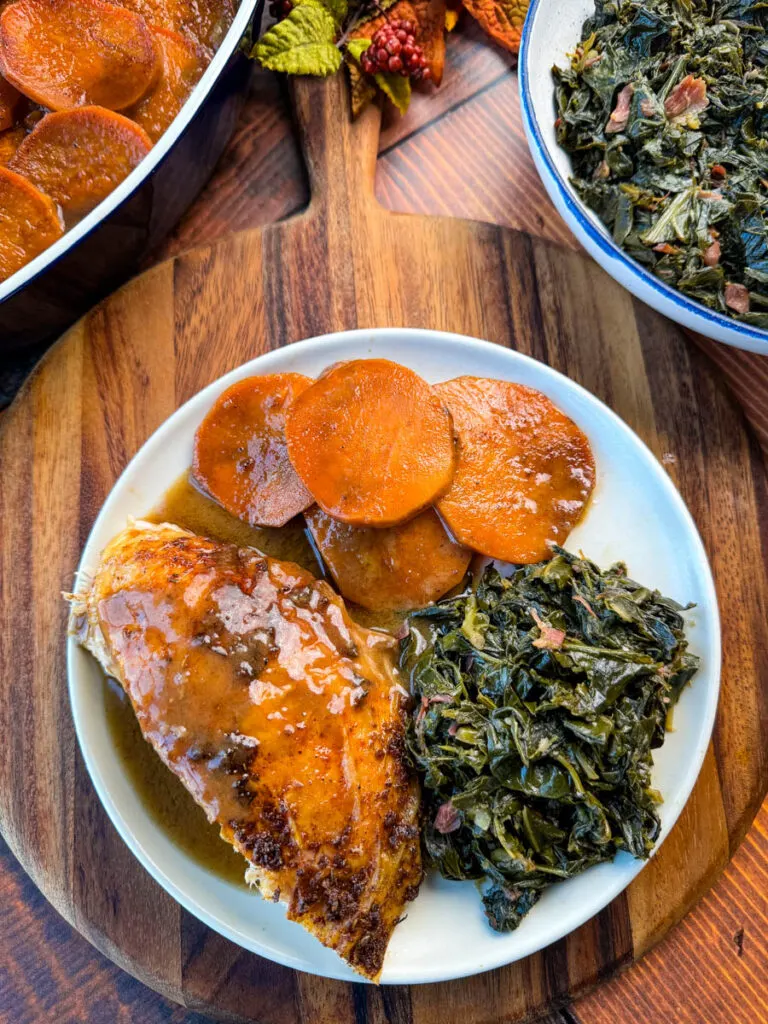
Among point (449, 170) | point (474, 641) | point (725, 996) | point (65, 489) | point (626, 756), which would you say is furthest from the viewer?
point (449, 170)

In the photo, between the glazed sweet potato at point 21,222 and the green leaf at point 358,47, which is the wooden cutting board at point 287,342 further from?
the glazed sweet potato at point 21,222

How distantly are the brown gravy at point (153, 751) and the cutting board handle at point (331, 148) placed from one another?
1.27m

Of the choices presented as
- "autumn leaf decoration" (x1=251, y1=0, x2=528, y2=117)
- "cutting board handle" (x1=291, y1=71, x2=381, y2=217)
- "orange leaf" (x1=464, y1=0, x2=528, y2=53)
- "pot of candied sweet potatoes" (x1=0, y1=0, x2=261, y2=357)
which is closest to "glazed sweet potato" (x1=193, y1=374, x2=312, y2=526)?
"pot of candied sweet potatoes" (x1=0, y1=0, x2=261, y2=357)

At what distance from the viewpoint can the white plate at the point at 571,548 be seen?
2.75m

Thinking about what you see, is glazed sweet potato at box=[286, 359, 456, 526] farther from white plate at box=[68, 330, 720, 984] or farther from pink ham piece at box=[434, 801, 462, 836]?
pink ham piece at box=[434, 801, 462, 836]

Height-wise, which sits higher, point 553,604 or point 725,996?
point 553,604

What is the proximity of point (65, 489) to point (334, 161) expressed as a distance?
5.48ft

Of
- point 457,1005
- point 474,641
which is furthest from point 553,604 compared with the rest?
point 457,1005

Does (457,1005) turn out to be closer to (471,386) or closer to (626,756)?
(626,756)

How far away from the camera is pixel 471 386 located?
121 inches

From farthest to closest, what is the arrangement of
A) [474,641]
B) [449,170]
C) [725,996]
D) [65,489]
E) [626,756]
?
[449,170] < [65,489] < [725,996] < [474,641] < [626,756]

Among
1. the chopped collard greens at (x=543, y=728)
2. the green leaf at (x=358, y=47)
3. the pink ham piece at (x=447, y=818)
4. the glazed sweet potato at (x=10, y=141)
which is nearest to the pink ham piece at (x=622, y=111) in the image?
the green leaf at (x=358, y=47)

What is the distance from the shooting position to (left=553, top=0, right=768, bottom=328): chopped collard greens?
9.03ft

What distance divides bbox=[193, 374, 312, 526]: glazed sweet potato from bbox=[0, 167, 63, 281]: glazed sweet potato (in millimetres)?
828
